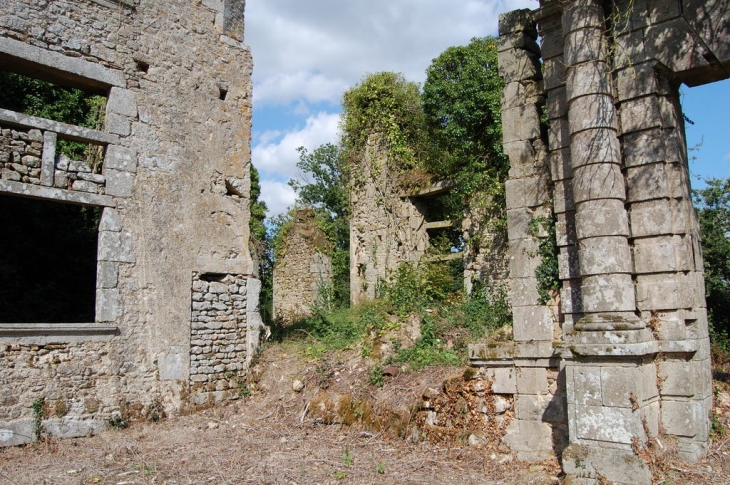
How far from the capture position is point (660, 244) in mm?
5305

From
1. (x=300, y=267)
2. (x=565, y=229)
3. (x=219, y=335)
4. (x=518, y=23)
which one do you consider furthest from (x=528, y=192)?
(x=300, y=267)

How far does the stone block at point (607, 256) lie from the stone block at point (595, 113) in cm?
109

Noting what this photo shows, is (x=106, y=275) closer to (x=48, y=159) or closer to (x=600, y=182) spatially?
(x=48, y=159)

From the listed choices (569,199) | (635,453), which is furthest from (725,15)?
(635,453)

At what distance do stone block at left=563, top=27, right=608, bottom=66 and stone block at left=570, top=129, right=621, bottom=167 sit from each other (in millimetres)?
739

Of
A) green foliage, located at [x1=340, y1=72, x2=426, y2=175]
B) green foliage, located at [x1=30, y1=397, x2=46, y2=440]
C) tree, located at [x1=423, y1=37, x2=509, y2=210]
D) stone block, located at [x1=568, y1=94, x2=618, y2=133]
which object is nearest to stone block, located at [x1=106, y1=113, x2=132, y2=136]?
green foliage, located at [x1=30, y1=397, x2=46, y2=440]

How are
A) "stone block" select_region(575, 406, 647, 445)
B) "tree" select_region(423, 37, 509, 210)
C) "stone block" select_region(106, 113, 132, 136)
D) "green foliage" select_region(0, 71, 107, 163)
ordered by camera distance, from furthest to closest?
"tree" select_region(423, 37, 509, 210) → "green foliage" select_region(0, 71, 107, 163) → "stone block" select_region(106, 113, 132, 136) → "stone block" select_region(575, 406, 647, 445)

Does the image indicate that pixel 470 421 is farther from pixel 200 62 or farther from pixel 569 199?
pixel 200 62

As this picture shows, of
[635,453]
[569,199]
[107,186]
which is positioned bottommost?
[635,453]

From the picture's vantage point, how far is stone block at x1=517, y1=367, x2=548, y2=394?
19.5 ft

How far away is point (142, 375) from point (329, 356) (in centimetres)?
276

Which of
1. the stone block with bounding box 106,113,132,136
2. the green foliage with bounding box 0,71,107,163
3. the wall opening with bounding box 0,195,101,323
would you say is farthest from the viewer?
the green foliage with bounding box 0,71,107,163

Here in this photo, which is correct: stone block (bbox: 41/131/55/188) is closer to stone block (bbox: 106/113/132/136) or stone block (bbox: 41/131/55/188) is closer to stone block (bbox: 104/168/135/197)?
stone block (bbox: 104/168/135/197)

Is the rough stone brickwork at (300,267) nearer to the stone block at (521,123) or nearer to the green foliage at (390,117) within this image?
the green foliage at (390,117)
